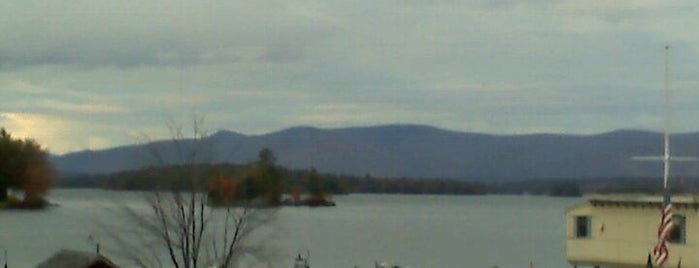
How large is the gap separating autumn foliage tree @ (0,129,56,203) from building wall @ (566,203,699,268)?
93075mm

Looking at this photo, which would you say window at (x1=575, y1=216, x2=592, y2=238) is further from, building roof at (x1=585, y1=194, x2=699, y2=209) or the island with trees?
the island with trees

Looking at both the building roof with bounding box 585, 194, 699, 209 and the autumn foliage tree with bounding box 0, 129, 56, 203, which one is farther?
the autumn foliage tree with bounding box 0, 129, 56, 203

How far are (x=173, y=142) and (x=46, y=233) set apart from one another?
63715 mm

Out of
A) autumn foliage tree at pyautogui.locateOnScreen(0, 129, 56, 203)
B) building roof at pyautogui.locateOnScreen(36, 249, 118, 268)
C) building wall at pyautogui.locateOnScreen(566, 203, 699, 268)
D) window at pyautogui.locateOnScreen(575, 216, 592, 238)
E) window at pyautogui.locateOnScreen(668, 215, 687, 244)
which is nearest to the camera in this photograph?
building roof at pyautogui.locateOnScreen(36, 249, 118, 268)

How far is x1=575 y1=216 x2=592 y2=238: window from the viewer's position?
4891 centimetres

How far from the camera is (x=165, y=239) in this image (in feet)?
136

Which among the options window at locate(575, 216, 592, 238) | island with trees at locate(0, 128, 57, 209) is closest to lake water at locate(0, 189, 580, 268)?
island with trees at locate(0, 128, 57, 209)

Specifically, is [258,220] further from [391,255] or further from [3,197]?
[3,197]

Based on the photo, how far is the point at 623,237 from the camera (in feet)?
157

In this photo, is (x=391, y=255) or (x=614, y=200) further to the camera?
(x=391, y=255)

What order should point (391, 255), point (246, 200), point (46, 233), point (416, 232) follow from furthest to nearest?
point (416, 232), point (46, 233), point (391, 255), point (246, 200)

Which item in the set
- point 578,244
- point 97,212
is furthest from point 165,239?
point 97,212

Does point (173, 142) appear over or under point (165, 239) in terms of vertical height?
over

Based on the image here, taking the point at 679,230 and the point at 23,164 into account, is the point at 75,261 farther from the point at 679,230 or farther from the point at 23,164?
the point at 23,164
